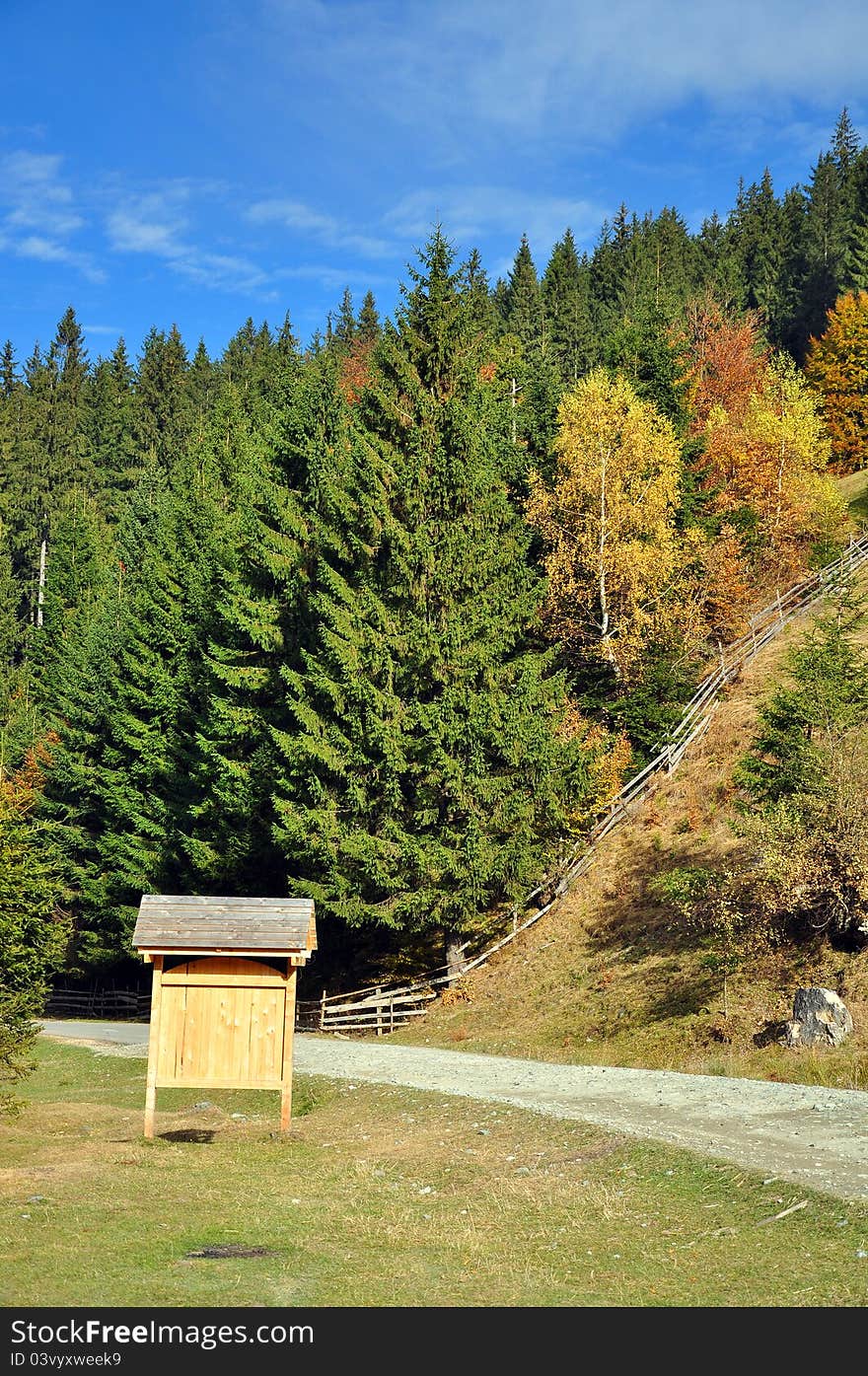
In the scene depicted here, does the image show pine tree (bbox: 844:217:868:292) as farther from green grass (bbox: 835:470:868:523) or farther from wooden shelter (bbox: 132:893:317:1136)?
wooden shelter (bbox: 132:893:317:1136)

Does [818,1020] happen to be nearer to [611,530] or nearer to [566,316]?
[611,530]

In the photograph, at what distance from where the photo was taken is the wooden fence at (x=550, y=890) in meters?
30.6

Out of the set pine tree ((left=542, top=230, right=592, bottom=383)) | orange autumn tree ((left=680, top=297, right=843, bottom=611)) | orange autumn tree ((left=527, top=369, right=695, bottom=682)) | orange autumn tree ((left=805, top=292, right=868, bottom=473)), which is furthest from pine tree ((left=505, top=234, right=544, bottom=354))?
orange autumn tree ((left=527, top=369, right=695, bottom=682))

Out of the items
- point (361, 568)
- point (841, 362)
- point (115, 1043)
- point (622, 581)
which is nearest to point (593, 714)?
point (622, 581)

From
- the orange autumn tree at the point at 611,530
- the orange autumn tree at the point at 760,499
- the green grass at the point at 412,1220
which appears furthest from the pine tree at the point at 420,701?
the orange autumn tree at the point at 760,499

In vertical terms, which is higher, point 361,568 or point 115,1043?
point 361,568

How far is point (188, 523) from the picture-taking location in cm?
4981

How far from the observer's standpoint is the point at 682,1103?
16.5 metres

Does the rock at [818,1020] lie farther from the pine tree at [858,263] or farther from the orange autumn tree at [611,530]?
the pine tree at [858,263]

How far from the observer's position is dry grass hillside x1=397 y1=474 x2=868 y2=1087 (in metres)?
21.2

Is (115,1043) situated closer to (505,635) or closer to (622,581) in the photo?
(505,635)

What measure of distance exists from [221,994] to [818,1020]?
10.0 meters

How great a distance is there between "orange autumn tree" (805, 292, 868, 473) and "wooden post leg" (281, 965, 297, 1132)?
194 feet
